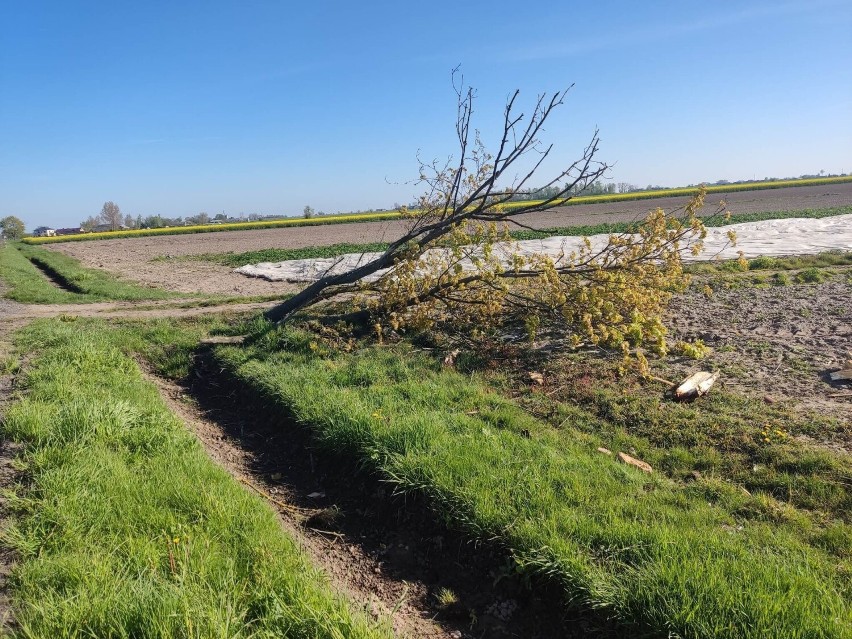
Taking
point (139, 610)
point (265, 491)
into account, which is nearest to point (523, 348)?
point (265, 491)

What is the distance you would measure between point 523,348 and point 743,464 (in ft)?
11.5

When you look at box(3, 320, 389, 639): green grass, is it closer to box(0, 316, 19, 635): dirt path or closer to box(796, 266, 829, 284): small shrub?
box(0, 316, 19, 635): dirt path

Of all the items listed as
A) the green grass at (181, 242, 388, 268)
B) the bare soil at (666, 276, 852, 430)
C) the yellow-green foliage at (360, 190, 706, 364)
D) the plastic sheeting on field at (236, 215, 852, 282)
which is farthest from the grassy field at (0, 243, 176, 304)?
the bare soil at (666, 276, 852, 430)

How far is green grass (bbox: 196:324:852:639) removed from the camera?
9.15ft

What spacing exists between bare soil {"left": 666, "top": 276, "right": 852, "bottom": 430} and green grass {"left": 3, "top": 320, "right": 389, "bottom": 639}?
4.87 metres

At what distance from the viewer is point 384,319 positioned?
9.09 metres

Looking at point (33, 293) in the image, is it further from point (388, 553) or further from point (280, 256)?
→ point (388, 553)

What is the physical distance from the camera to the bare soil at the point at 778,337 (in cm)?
587

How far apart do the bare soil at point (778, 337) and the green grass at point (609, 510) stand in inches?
42.7

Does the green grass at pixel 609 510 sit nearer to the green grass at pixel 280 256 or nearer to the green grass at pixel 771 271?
the green grass at pixel 771 271

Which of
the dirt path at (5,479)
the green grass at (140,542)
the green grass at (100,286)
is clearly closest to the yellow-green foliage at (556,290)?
the green grass at (140,542)

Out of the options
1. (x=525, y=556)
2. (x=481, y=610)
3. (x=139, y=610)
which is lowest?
(x=481, y=610)

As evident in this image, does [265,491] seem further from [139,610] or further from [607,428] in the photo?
[607,428]

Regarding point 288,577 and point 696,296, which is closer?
point 288,577
